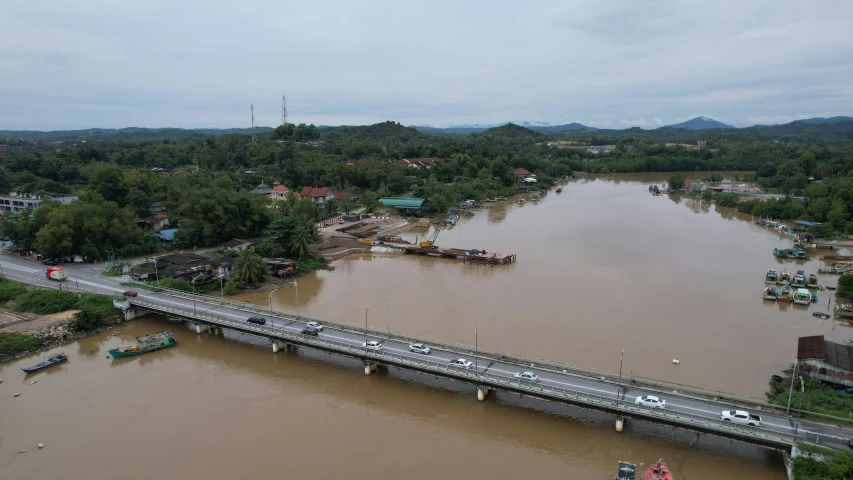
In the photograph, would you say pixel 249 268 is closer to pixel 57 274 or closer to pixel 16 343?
pixel 57 274

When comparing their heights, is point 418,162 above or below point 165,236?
above

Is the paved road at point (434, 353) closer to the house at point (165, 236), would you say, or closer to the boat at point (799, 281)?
→ the house at point (165, 236)

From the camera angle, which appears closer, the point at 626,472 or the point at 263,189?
the point at 626,472

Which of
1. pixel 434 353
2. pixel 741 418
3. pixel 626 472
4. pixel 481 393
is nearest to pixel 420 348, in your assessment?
pixel 434 353

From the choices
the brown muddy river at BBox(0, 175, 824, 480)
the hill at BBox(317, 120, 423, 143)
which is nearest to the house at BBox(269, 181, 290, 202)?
the brown muddy river at BBox(0, 175, 824, 480)

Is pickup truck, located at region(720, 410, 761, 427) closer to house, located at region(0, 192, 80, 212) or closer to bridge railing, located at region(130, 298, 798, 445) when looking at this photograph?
bridge railing, located at region(130, 298, 798, 445)
